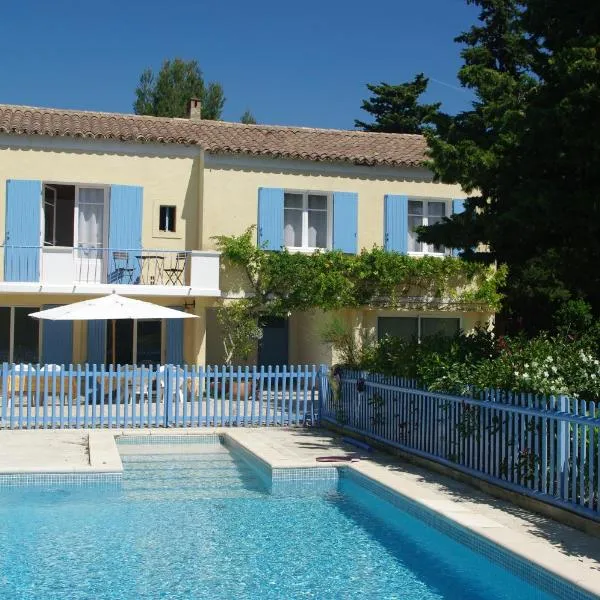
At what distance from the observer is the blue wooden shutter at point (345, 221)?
887 inches

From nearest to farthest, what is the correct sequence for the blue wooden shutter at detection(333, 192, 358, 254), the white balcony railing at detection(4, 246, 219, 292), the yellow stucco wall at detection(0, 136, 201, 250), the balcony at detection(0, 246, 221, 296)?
the balcony at detection(0, 246, 221, 296) < the white balcony railing at detection(4, 246, 219, 292) < the yellow stucco wall at detection(0, 136, 201, 250) < the blue wooden shutter at detection(333, 192, 358, 254)

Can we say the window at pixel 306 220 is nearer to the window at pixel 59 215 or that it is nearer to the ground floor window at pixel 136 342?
the ground floor window at pixel 136 342

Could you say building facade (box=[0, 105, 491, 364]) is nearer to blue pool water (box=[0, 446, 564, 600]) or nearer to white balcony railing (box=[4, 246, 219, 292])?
white balcony railing (box=[4, 246, 219, 292])

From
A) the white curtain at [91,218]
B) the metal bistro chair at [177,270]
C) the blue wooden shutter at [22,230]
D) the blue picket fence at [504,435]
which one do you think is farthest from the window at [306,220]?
the blue picket fence at [504,435]

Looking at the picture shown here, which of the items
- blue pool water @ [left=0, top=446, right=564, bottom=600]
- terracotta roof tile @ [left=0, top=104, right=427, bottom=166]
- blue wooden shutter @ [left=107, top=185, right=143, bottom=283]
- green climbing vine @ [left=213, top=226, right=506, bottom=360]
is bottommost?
blue pool water @ [left=0, top=446, right=564, bottom=600]

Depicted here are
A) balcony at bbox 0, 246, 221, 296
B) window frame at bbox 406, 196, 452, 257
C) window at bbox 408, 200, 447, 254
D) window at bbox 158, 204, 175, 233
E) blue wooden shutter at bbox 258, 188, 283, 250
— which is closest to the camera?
balcony at bbox 0, 246, 221, 296

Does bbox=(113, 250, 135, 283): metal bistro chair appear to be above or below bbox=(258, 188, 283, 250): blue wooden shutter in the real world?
below

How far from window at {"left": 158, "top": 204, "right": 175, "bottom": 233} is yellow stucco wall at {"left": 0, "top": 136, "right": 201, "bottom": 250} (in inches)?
5.3

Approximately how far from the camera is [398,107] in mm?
41250

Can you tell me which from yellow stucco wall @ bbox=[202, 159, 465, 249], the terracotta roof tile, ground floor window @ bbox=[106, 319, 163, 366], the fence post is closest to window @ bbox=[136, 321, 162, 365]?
ground floor window @ bbox=[106, 319, 163, 366]

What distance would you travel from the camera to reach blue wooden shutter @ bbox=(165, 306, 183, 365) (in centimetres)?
2206

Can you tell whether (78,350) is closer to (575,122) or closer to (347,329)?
(347,329)

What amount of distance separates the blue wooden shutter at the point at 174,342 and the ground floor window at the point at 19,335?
127 inches

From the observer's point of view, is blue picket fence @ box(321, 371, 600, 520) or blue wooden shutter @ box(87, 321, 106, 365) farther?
blue wooden shutter @ box(87, 321, 106, 365)
